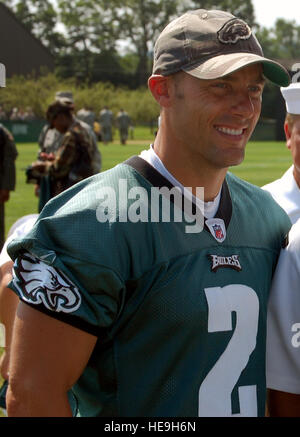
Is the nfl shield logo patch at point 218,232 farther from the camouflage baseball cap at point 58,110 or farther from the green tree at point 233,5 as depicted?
the green tree at point 233,5

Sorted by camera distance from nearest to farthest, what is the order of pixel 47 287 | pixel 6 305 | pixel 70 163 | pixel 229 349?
pixel 47 287, pixel 229 349, pixel 6 305, pixel 70 163

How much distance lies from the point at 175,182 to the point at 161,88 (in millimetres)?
292

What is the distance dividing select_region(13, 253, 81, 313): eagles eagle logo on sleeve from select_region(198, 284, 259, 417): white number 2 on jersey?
40cm

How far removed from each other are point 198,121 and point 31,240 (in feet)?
1.98

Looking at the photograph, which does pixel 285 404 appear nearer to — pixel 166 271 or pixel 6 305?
pixel 166 271

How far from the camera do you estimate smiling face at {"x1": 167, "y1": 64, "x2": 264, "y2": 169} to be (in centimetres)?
204

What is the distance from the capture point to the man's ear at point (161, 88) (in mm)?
2117

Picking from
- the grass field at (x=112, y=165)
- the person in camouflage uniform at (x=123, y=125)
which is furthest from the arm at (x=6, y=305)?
the person in camouflage uniform at (x=123, y=125)

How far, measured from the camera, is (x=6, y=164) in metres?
7.85

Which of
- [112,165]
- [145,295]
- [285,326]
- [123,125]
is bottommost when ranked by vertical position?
[123,125]

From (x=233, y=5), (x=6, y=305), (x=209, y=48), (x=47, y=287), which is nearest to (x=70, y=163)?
(x=6, y=305)

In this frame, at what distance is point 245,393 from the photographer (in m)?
2.10

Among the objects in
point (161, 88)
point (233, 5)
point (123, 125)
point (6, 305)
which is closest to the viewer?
point (161, 88)

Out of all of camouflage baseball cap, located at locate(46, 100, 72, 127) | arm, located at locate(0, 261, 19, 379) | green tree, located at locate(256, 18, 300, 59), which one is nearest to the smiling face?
arm, located at locate(0, 261, 19, 379)
